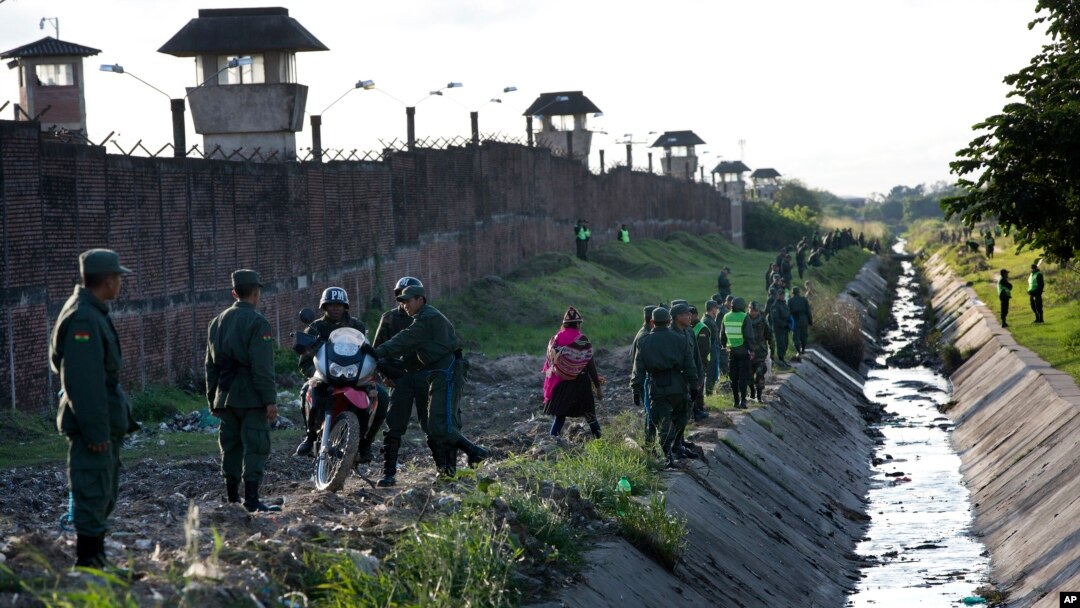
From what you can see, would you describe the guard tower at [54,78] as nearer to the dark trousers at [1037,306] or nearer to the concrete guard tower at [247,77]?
the concrete guard tower at [247,77]

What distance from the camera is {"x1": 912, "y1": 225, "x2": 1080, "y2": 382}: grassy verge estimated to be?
95.5 ft

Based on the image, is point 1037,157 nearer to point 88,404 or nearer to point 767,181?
point 88,404

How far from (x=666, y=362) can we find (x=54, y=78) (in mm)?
36380

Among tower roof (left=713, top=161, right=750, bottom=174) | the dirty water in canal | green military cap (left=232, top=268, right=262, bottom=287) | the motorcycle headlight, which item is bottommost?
the dirty water in canal

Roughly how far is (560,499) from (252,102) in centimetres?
2301

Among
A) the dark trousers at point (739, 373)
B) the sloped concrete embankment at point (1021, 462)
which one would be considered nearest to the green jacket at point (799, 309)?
the sloped concrete embankment at point (1021, 462)

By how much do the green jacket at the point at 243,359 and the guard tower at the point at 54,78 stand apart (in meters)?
36.6

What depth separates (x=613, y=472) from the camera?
516 inches

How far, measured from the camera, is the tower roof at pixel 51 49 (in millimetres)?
45156

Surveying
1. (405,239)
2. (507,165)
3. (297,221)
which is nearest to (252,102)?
(405,239)

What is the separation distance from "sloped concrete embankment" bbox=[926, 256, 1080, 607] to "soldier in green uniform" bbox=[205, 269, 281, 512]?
23.0ft

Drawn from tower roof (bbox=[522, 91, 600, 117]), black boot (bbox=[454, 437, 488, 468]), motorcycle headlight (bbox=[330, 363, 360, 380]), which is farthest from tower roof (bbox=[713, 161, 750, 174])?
motorcycle headlight (bbox=[330, 363, 360, 380])

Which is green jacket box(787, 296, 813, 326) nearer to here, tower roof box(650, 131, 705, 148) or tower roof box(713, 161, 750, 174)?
tower roof box(650, 131, 705, 148)

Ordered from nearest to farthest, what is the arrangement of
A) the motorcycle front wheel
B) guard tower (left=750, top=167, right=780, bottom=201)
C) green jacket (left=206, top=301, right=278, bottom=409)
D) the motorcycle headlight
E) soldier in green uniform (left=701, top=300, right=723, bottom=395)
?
green jacket (left=206, top=301, right=278, bottom=409) < the motorcycle front wheel < the motorcycle headlight < soldier in green uniform (left=701, top=300, right=723, bottom=395) < guard tower (left=750, top=167, right=780, bottom=201)
